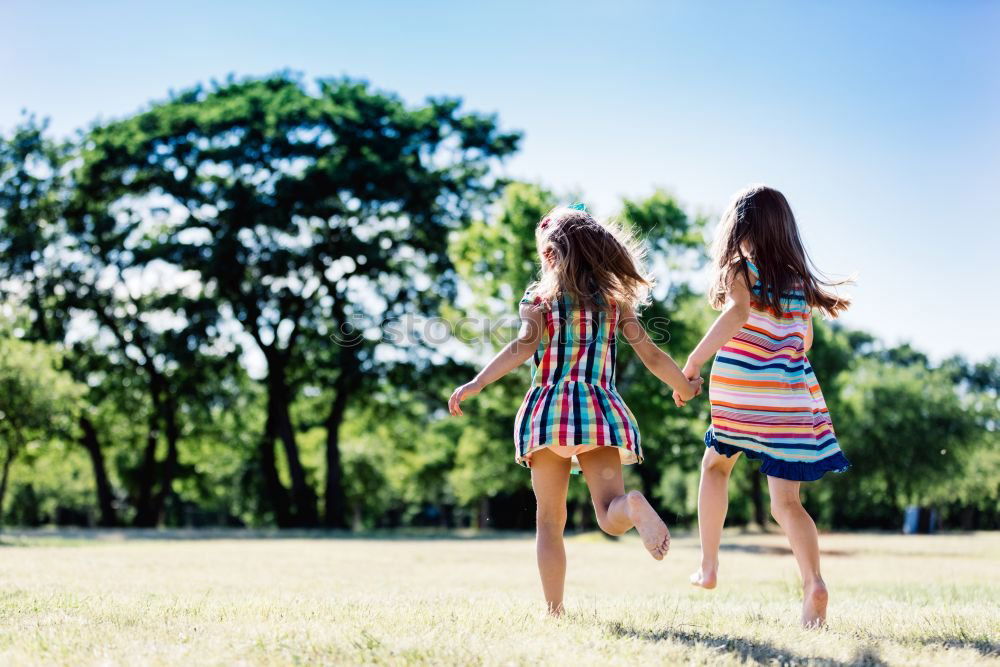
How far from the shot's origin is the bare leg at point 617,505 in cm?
373

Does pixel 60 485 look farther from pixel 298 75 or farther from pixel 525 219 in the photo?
pixel 525 219

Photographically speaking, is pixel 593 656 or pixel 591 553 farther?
pixel 591 553

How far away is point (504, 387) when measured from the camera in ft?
82.0

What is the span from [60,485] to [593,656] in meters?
58.0

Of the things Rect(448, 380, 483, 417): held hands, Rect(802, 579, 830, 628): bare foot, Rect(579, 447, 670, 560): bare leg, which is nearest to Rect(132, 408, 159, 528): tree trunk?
Rect(448, 380, 483, 417): held hands

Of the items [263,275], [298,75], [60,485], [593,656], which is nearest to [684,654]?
[593,656]

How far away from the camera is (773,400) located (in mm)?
4238

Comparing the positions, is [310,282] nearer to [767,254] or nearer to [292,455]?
[292,455]

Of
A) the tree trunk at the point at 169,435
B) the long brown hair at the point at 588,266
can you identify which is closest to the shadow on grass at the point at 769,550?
the long brown hair at the point at 588,266

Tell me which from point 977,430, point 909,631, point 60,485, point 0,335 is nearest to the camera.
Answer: point 909,631

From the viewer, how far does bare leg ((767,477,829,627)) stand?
4.11 meters

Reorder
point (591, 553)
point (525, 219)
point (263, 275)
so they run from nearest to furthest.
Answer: point (591, 553)
point (525, 219)
point (263, 275)

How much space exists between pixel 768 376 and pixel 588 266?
0.99 metres

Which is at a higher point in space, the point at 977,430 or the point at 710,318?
the point at 710,318
